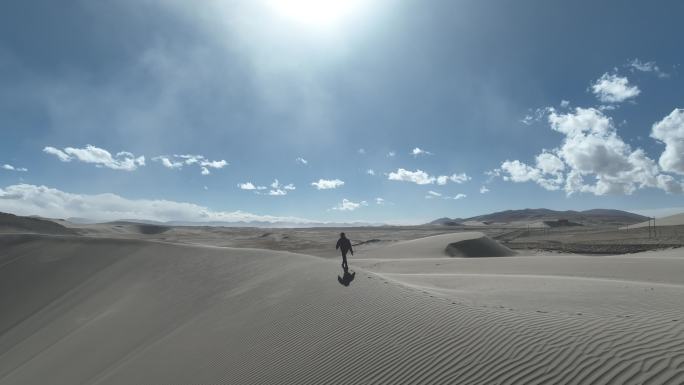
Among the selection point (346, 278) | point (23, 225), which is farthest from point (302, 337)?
point (23, 225)

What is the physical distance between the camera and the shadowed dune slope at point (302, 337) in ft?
13.5

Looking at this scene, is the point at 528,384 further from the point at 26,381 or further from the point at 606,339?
the point at 26,381

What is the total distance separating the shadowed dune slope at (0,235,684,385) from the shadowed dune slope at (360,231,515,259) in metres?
19.1

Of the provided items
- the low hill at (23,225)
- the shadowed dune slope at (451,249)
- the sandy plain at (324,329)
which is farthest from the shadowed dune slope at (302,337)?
the low hill at (23,225)

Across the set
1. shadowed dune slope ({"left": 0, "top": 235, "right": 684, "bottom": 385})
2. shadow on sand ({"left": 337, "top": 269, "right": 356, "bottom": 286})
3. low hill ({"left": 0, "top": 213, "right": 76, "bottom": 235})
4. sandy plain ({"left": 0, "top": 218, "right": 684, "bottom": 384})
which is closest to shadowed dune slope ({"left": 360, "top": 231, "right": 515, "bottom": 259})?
A: sandy plain ({"left": 0, "top": 218, "right": 684, "bottom": 384})

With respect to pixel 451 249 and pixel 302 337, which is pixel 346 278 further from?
pixel 451 249

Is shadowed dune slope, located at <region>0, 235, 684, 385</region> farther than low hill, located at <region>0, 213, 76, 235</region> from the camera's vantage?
No

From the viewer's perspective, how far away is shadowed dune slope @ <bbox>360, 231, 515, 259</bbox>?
3166 cm

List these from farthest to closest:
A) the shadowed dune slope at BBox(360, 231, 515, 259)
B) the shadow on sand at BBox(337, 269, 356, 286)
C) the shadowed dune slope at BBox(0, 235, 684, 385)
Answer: the shadowed dune slope at BBox(360, 231, 515, 259) < the shadow on sand at BBox(337, 269, 356, 286) < the shadowed dune slope at BBox(0, 235, 684, 385)

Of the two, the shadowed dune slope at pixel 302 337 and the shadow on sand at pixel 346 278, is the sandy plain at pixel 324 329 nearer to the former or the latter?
the shadowed dune slope at pixel 302 337

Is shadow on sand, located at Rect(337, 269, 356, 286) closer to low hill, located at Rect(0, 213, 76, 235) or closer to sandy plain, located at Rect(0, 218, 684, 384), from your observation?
sandy plain, located at Rect(0, 218, 684, 384)

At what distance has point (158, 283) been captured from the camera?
1467 centimetres

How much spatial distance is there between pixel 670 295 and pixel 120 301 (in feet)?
54.5

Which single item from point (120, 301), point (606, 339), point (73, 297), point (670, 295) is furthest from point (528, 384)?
point (73, 297)
